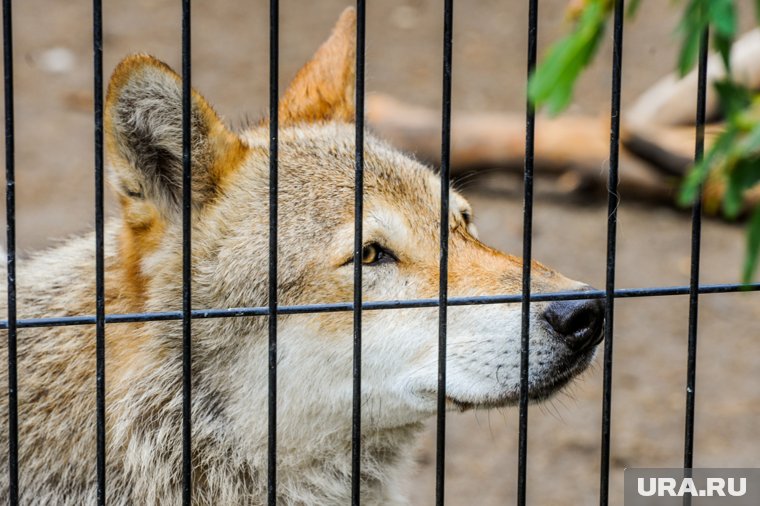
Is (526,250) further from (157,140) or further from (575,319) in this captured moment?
(157,140)

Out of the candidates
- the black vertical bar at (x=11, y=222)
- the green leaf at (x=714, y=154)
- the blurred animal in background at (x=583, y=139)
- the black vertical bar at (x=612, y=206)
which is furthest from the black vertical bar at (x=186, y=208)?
the blurred animal in background at (x=583, y=139)

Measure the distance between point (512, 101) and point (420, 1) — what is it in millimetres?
2278

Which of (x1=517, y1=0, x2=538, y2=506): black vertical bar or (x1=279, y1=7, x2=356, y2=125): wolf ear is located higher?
(x1=279, y1=7, x2=356, y2=125): wolf ear

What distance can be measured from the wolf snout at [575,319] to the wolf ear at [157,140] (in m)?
1.17

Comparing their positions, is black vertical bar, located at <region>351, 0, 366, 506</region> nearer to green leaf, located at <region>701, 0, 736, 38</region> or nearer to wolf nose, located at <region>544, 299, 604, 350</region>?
wolf nose, located at <region>544, 299, 604, 350</region>

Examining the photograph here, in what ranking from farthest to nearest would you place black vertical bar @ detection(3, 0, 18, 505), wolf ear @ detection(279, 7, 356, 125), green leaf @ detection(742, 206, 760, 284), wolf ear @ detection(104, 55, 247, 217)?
wolf ear @ detection(279, 7, 356, 125)
wolf ear @ detection(104, 55, 247, 217)
black vertical bar @ detection(3, 0, 18, 505)
green leaf @ detection(742, 206, 760, 284)

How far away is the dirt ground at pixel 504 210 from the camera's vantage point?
20.7 ft

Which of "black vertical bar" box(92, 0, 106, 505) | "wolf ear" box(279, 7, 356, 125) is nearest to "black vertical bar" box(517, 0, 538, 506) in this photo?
"black vertical bar" box(92, 0, 106, 505)

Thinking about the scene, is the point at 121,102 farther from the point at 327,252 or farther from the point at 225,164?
the point at 327,252

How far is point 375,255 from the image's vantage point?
3506 mm

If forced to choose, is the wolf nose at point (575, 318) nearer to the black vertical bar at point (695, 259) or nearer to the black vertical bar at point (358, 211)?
the black vertical bar at point (695, 259)

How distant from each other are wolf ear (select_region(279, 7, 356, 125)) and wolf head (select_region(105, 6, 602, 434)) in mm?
610

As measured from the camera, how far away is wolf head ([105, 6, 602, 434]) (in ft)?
10.5

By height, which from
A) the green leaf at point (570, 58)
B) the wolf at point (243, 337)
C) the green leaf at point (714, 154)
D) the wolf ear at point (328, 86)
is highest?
the wolf ear at point (328, 86)
